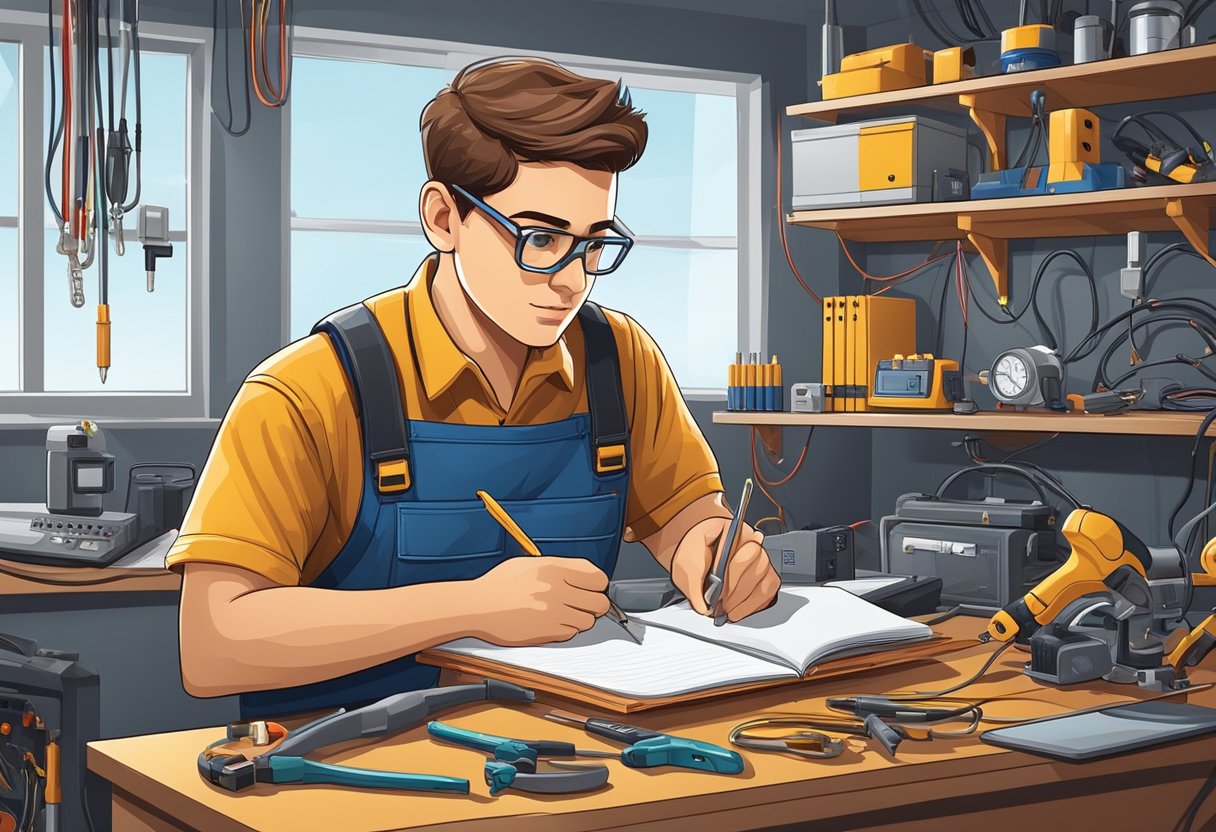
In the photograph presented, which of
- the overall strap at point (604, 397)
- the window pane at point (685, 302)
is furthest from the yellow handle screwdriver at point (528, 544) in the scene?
the window pane at point (685, 302)

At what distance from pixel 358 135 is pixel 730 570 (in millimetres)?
3341

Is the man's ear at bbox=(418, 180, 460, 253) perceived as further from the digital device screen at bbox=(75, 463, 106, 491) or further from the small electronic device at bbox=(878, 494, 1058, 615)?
the digital device screen at bbox=(75, 463, 106, 491)

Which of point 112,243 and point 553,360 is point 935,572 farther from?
point 112,243

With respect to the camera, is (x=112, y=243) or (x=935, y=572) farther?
(x=112, y=243)

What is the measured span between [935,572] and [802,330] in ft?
5.03

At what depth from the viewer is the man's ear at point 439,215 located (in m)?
1.36

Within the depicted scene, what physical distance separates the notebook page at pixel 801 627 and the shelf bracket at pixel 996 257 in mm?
2062

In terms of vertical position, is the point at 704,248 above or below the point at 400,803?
above

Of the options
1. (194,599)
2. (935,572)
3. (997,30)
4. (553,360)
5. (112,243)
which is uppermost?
(997,30)

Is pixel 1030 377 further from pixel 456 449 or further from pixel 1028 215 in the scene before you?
pixel 456 449

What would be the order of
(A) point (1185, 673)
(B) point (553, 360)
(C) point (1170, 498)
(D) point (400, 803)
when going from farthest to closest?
(C) point (1170, 498), (B) point (553, 360), (A) point (1185, 673), (D) point (400, 803)

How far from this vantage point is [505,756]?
94 centimetres

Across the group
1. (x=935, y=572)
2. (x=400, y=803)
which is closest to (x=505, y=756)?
(x=400, y=803)

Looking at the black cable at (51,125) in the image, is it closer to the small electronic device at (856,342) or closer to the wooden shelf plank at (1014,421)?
the wooden shelf plank at (1014,421)
